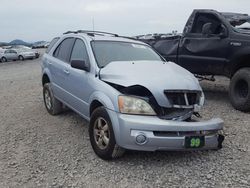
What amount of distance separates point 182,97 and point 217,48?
380 centimetres

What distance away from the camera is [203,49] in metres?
8.32

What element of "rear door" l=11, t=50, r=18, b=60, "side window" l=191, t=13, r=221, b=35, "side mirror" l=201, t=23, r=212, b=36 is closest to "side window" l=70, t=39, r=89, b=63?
"side mirror" l=201, t=23, r=212, b=36

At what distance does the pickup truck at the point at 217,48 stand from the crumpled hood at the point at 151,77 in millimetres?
2787

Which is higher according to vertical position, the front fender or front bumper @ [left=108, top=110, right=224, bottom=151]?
the front fender

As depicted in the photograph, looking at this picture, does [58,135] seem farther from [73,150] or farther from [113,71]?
[113,71]

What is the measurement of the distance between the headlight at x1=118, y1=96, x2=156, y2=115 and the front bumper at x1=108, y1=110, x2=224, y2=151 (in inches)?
2.7

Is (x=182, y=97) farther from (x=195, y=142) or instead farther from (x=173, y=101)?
(x=195, y=142)

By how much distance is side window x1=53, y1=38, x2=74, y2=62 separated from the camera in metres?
6.52

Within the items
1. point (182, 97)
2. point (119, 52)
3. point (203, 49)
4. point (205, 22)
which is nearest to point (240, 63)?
point (203, 49)

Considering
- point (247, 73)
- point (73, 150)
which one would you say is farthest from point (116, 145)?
point (247, 73)

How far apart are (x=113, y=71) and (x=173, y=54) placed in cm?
450

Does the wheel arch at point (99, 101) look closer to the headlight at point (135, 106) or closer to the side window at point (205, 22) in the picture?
the headlight at point (135, 106)

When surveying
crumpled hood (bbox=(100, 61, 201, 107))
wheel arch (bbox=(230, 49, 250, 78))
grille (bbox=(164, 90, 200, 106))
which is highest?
crumpled hood (bbox=(100, 61, 201, 107))

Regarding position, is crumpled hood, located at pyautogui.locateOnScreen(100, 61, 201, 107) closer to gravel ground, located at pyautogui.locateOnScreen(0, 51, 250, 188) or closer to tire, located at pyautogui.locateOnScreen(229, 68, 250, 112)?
gravel ground, located at pyautogui.locateOnScreen(0, 51, 250, 188)
